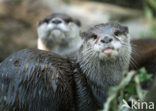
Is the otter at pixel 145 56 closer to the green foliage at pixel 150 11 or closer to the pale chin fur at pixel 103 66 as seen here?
the pale chin fur at pixel 103 66

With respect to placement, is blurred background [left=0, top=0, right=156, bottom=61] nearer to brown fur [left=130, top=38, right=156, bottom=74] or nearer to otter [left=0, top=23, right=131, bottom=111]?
brown fur [left=130, top=38, right=156, bottom=74]

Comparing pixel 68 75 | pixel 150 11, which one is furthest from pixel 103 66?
Answer: pixel 150 11

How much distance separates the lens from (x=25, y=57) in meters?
3.06

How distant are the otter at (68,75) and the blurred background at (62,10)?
4008 mm

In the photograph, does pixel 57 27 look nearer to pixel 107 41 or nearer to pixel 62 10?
pixel 107 41

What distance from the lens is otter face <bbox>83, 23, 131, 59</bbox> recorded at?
2.92m

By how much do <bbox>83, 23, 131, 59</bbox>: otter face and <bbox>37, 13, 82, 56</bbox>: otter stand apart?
182cm

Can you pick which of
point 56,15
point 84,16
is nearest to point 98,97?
point 56,15

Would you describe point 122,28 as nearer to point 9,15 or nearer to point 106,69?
point 106,69

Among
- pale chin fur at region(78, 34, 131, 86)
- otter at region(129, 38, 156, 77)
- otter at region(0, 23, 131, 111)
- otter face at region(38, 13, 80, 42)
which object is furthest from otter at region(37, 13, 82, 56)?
pale chin fur at region(78, 34, 131, 86)

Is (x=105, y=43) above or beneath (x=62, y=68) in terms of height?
above

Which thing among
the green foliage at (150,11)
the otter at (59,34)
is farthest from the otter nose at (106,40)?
the green foliage at (150,11)

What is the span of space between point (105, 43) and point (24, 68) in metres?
0.74

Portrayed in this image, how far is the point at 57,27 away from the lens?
17.0 ft
